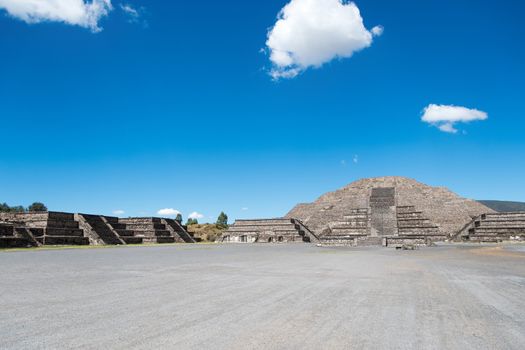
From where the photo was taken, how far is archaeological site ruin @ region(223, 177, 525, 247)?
42.1m

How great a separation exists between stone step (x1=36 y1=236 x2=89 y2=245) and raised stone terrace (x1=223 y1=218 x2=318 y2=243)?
63.2 feet

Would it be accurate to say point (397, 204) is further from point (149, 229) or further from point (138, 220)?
point (138, 220)

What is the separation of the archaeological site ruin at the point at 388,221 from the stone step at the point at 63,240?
1954cm

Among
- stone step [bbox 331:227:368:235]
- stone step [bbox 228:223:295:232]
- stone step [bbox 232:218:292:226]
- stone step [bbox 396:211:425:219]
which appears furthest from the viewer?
stone step [bbox 232:218:292:226]

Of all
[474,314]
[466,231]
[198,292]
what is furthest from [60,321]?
[466,231]

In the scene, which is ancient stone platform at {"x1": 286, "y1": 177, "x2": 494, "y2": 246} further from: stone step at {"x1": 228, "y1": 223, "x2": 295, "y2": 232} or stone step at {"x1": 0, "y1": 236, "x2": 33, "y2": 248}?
stone step at {"x1": 0, "y1": 236, "x2": 33, "y2": 248}

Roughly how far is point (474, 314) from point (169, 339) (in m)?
4.69

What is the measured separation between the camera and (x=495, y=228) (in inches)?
1656

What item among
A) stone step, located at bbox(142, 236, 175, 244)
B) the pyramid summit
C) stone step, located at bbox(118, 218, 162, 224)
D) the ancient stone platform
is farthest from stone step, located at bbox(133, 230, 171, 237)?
the pyramid summit

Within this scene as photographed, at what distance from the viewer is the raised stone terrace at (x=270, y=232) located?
161ft

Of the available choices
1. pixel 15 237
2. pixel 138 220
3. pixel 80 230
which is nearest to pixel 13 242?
pixel 15 237

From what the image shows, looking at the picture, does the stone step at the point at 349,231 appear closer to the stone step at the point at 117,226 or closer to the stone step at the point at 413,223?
the stone step at the point at 413,223

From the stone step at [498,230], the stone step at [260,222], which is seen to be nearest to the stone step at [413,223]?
the stone step at [498,230]

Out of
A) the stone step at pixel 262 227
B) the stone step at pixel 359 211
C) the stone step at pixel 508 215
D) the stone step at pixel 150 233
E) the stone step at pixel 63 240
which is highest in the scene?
the stone step at pixel 359 211
